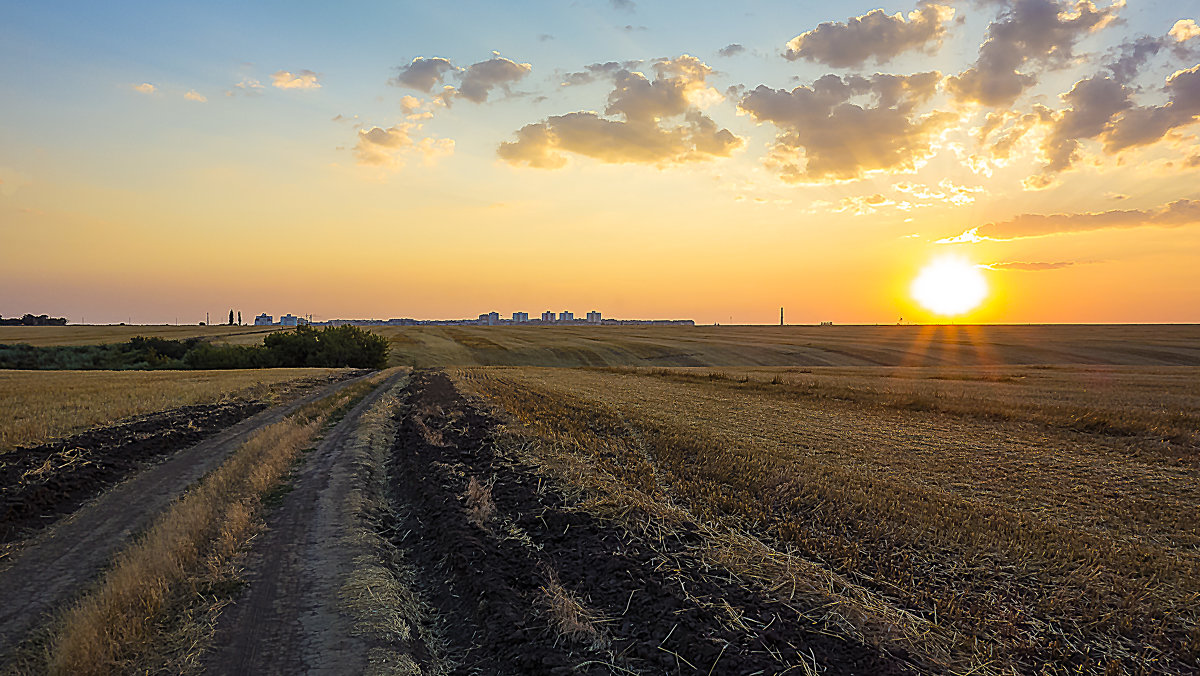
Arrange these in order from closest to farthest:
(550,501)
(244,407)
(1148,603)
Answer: (1148,603), (550,501), (244,407)

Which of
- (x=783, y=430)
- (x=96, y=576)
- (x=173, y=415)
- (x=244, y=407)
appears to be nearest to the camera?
(x=96, y=576)

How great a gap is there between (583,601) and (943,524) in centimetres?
587

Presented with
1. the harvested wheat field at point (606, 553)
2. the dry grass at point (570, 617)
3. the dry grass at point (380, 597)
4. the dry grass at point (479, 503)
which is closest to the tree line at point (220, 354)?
the harvested wheat field at point (606, 553)

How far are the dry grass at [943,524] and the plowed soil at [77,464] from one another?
29.5ft

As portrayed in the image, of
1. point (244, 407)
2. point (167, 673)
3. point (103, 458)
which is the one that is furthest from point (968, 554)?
point (244, 407)

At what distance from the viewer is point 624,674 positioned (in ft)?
18.0

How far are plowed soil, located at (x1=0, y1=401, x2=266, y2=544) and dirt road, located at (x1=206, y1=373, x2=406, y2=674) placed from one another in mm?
4010

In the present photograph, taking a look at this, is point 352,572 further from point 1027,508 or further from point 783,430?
point 783,430

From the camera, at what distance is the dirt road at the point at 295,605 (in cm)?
587

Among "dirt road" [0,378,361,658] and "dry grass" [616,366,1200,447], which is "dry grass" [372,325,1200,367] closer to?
"dry grass" [616,366,1200,447]

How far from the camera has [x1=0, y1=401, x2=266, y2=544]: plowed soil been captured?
1068cm

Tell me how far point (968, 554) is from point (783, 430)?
1092cm

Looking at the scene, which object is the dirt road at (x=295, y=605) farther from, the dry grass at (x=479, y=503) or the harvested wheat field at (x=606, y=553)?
the dry grass at (x=479, y=503)

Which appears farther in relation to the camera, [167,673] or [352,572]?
[352,572]
